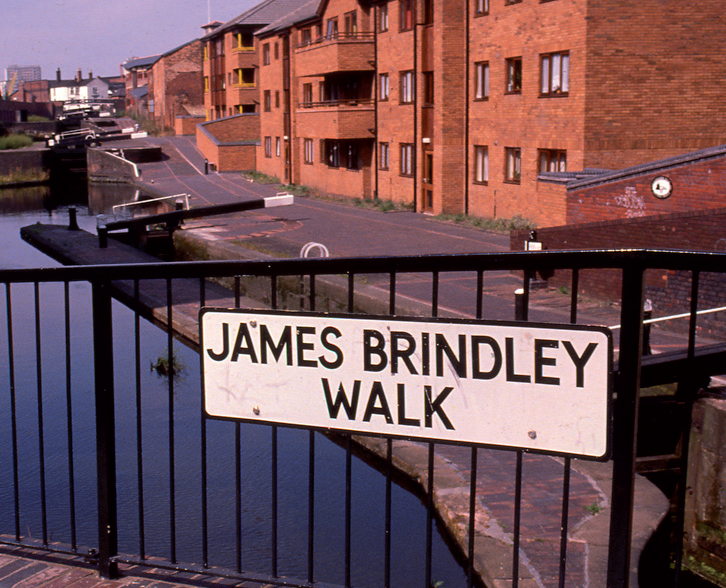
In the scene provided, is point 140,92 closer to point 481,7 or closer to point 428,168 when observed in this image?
point 428,168

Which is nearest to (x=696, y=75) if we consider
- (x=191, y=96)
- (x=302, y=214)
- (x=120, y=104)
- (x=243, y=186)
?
(x=302, y=214)

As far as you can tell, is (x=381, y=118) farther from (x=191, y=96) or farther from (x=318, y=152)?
(x=191, y=96)

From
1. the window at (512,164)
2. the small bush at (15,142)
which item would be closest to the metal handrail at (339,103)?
the window at (512,164)

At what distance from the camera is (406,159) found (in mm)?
33062

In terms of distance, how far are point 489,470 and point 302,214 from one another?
25314mm

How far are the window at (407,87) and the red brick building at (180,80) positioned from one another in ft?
178

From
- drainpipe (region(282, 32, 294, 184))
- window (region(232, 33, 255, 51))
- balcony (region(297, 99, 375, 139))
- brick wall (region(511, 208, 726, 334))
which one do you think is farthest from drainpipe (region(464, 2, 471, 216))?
window (region(232, 33, 255, 51))

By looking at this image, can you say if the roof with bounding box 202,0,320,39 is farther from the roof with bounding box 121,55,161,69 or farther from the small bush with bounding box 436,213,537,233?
the roof with bounding box 121,55,161,69

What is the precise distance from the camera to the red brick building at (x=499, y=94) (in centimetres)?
2214

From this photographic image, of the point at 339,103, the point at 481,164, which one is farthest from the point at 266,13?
the point at 481,164

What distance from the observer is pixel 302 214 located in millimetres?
32281

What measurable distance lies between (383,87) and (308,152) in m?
10.2

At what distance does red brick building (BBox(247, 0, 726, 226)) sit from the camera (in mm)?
22141

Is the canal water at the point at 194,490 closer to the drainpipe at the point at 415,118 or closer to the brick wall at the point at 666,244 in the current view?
the brick wall at the point at 666,244
